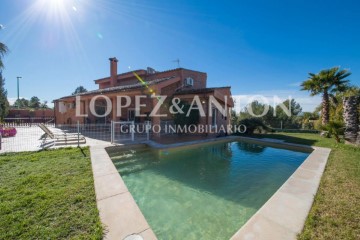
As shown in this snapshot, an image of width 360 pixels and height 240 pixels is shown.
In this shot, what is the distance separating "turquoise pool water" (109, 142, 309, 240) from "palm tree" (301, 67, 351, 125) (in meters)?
12.1

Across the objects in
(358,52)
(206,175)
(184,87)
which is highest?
(358,52)

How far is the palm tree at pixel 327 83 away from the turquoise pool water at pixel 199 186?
12.1m

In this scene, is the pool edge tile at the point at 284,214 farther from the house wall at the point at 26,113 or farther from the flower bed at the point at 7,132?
the house wall at the point at 26,113

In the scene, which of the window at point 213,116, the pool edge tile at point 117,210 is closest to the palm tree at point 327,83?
the window at point 213,116

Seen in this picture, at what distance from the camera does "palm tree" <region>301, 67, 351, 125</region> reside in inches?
698

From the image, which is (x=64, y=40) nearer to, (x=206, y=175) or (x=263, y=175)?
(x=206, y=175)

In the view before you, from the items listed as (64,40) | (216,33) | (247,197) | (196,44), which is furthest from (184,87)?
(247,197)

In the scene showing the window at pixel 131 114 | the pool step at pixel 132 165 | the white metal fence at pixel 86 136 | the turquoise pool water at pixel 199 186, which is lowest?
→ the turquoise pool water at pixel 199 186

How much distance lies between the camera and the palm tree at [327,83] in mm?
17734

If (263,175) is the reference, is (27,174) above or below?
above

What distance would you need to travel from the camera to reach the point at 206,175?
7.30 meters

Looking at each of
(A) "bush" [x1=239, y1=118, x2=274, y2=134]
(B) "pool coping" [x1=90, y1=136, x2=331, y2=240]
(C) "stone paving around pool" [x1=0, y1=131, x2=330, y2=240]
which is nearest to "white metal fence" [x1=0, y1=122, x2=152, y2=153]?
(B) "pool coping" [x1=90, y1=136, x2=331, y2=240]

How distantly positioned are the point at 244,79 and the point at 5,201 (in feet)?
106

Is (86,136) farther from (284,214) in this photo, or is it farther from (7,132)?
(284,214)
